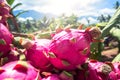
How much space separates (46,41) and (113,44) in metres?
24.3

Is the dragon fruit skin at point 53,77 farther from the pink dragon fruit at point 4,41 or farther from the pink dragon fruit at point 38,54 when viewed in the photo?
the pink dragon fruit at point 4,41

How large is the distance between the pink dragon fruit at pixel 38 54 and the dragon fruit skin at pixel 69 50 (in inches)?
1.2

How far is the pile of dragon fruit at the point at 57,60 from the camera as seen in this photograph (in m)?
0.92

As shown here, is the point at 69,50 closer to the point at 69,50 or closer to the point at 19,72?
the point at 69,50

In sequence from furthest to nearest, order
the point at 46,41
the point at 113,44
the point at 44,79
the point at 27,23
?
the point at 27,23 < the point at 113,44 < the point at 46,41 < the point at 44,79

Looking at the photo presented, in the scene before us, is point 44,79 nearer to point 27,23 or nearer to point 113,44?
point 113,44

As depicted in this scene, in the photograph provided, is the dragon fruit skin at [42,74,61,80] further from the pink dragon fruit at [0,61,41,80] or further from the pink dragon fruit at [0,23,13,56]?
the pink dragon fruit at [0,23,13,56]

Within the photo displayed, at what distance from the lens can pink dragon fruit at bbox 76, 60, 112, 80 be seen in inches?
39.3

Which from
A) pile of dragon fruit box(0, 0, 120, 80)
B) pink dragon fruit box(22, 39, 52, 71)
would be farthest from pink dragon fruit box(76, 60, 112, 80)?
pink dragon fruit box(22, 39, 52, 71)

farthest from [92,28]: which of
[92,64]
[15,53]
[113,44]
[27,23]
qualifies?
[27,23]

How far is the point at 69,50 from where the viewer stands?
93 centimetres

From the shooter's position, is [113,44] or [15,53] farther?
[113,44]

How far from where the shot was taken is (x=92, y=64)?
3.47 feet

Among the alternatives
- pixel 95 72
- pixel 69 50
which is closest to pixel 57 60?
pixel 69 50
